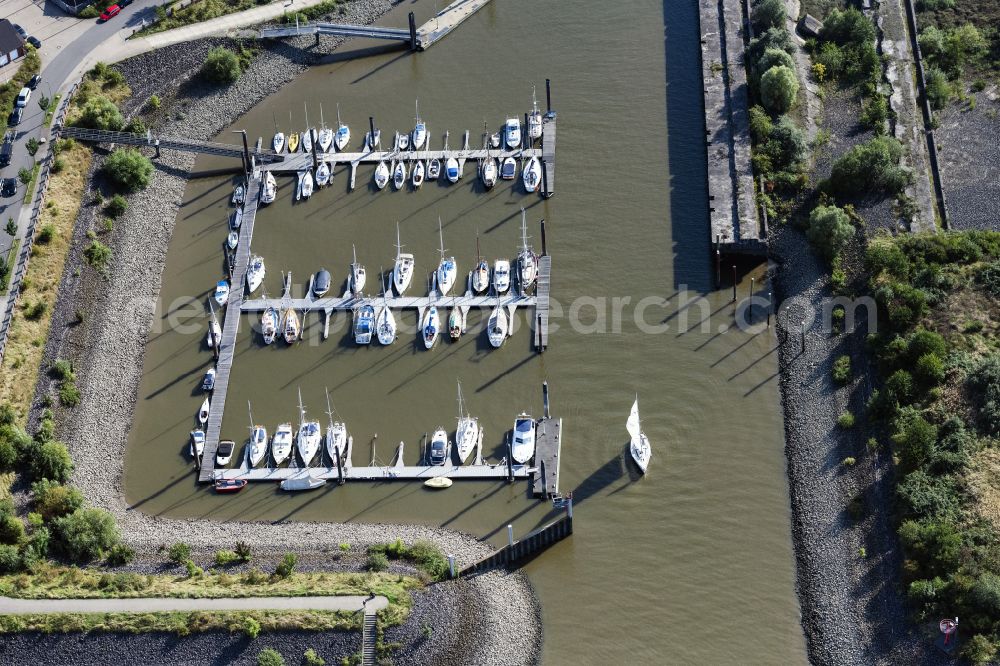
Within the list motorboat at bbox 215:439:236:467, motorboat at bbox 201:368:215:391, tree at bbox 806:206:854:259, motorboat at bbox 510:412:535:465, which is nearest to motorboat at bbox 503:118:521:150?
tree at bbox 806:206:854:259

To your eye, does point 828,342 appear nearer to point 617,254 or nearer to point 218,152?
point 617,254

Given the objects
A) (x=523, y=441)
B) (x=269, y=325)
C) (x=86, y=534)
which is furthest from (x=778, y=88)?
(x=86, y=534)

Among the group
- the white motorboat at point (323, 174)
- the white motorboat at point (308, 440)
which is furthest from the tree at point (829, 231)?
the white motorboat at point (308, 440)

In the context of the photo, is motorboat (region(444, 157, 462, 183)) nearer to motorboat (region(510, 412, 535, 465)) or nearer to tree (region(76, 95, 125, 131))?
tree (region(76, 95, 125, 131))

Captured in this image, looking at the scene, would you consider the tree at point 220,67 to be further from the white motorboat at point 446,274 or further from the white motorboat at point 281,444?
the white motorboat at point 281,444

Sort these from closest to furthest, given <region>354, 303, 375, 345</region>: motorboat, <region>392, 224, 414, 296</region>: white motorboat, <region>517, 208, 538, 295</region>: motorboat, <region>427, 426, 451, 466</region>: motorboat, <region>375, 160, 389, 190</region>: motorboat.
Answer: <region>427, 426, 451, 466</region>: motorboat, <region>354, 303, 375, 345</region>: motorboat, <region>517, 208, 538, 295</region>: motorboat, <region>392, 224, 414, 296</region>: white motorboat, <region>375, 160, 389, 190</region>: motorboat

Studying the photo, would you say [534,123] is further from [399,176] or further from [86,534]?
[86,534]
